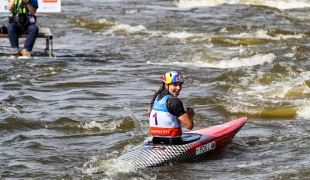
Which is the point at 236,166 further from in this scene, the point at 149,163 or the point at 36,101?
the point at 36,101

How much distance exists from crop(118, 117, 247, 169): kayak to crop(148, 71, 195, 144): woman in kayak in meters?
0.12

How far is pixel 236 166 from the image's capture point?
27.9 ft

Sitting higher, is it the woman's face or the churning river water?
the woman's face

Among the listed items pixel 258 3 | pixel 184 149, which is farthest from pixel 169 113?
pixel 258 3

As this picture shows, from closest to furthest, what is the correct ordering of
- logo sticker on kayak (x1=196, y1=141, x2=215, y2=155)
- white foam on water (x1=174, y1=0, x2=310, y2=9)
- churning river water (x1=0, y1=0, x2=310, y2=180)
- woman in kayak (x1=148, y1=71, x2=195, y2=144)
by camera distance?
woman in kayak (x1=148, y1=71, x2=195, y2=144), churning river water (x1=0, y1=0, x2=310, y2=180), logo sticker on kayak (x1=196, y1=141, x2=215, y2=155), white foam on water (x1=174, y1=0, x2=310, y2=9)

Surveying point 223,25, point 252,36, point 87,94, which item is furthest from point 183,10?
point 87,94

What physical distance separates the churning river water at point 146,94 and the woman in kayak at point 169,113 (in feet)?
1.21

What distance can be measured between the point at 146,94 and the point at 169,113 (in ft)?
14.9

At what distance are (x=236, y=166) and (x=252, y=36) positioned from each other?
12189 mm

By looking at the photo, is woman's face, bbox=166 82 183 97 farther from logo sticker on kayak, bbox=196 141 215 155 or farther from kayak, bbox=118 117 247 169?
logo sticker on kayak, bbox=196 141 215 155

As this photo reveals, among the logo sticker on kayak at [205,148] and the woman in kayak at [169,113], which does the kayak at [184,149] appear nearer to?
the logo sticker on kayak at [205,148]

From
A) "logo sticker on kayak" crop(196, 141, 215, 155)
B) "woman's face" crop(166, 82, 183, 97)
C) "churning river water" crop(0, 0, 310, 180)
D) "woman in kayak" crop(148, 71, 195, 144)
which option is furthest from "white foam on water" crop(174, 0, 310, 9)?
"woman's face" crop(166, 82, 183, 97)

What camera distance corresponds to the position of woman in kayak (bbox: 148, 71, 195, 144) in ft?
26.7

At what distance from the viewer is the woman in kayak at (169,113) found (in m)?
8.15
